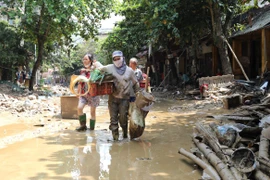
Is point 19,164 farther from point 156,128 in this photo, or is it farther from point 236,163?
point 156,128

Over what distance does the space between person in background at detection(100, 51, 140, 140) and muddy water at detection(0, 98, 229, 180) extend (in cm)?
42

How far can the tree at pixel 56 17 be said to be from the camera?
44.8 feet

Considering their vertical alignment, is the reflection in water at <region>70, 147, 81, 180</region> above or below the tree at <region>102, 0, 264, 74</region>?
below

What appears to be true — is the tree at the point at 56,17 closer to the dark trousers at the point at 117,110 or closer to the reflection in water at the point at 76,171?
the dark trousers at the point at 117,110

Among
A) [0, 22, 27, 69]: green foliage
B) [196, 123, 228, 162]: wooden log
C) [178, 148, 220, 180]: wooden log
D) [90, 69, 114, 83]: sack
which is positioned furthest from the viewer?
[0, 22, 27, 69]: green foliage

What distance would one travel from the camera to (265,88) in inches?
416

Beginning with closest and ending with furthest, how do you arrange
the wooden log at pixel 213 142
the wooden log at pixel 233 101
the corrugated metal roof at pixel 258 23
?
the wooden log at pixel 213 142 → the wooden log at pixel 233 101 → the corrugated metal roof at pixel 258 23

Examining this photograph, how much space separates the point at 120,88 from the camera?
18.2ft

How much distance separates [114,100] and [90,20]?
13.1 metres

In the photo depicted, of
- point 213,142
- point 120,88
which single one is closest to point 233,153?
point 213,142

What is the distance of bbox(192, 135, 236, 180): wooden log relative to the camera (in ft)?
10.2

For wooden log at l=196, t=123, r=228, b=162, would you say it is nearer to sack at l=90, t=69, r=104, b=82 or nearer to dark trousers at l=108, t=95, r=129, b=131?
dark trousers at l=108, t=95, r=129, b=131

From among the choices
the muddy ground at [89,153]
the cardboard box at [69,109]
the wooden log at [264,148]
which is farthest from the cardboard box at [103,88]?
the cardboard box at [69,109]

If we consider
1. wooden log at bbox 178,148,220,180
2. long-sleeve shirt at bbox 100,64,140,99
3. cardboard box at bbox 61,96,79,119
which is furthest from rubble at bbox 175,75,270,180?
cardboard box at bbox 61,96,79,119
